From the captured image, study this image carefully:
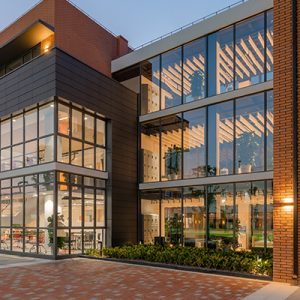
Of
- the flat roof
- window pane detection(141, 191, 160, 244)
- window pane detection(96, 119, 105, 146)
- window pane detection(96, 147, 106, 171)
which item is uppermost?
the flat roof

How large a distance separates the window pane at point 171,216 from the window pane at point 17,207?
6.57 meters

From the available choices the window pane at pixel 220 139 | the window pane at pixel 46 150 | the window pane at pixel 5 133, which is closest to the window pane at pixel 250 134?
the window pane at pixel 220 139

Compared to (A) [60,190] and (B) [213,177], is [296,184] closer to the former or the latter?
(B) [213,177]

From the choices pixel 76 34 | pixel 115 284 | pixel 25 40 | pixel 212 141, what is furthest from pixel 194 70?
pixel 115 284

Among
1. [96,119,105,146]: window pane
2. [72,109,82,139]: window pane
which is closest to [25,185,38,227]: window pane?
[72,109,82,139]: window pane

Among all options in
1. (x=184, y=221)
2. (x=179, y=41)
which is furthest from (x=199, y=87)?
(x=184, y=221)

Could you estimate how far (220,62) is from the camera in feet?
57.2

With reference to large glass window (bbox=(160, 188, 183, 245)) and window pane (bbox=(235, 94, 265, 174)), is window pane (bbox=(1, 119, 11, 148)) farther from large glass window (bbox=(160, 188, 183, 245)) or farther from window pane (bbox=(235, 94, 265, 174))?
window pane (bbox=(235, 94, 265, 174))

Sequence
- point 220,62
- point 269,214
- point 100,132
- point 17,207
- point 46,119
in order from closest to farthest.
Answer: point 269,214, point 46,119, point 220,62, point 17,207, point 100,132

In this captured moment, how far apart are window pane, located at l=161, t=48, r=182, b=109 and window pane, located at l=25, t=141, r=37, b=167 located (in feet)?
21.4

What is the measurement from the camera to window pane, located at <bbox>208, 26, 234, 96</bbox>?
56.1 feet

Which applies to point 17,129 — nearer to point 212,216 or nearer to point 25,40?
point 25,40

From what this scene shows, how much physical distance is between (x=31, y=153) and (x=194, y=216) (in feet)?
25.8

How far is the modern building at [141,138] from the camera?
16.1 m
